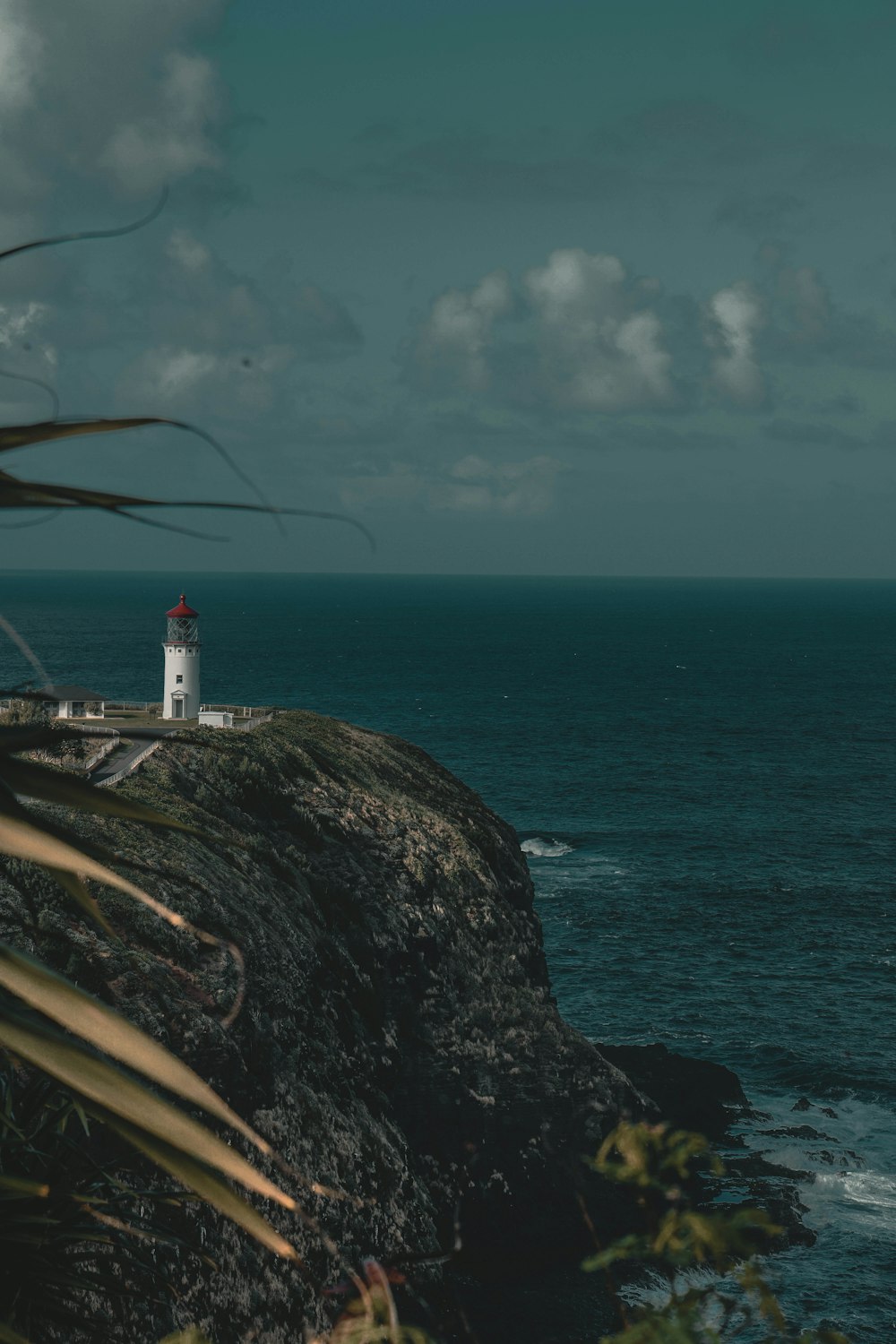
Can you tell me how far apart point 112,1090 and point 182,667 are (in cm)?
5650

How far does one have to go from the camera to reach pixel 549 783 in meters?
95.8

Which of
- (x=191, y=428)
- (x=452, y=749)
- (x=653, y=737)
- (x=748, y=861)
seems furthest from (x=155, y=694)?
(x=191, y=428)

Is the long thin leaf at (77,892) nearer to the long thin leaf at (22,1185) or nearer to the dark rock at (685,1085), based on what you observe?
the long thin leaf at (22,1185)

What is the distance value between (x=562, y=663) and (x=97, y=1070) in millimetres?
192212

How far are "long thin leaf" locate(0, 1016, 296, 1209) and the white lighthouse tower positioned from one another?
183 ft

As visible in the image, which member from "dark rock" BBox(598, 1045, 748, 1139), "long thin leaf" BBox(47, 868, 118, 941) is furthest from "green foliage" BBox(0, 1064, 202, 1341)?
"dark rock" BBox(598, 1045, 748, 1139)

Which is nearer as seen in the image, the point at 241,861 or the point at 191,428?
the point at 191,428

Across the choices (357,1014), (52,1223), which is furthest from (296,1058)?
(52,1223)

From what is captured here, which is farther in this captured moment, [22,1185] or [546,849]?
[546,849]

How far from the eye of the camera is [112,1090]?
5.31 feet

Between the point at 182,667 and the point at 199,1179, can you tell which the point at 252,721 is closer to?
the point at 182,667

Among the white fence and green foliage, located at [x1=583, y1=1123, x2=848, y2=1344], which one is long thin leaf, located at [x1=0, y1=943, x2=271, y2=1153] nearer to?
green foliage, located at [x1=583, y1=1123, x2=848, y2=1344]

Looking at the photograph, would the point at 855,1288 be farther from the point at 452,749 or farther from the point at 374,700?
the point at 374,700

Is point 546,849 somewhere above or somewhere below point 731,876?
above
